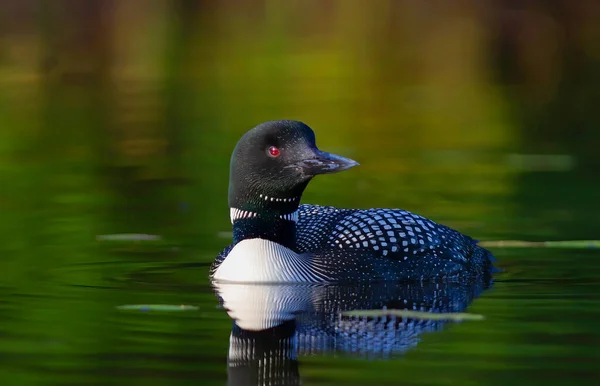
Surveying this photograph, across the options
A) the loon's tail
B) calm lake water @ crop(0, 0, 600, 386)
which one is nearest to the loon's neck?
calm lake water @ crop(0, 0, 600, 386)

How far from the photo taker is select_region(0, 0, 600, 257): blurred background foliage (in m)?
9.78

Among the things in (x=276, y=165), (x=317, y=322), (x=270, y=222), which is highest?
(x=276, y=165)

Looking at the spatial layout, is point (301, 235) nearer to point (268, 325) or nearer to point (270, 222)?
point (270, 222)

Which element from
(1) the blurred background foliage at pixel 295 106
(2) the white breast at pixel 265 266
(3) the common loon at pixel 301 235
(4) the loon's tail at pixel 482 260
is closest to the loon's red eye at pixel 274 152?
(3) the common loon at pixel 301 235

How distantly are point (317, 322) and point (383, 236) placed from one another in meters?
1.27

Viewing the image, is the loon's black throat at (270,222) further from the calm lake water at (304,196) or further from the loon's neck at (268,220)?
the calm lake water at (304,196)

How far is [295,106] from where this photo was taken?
1600cm

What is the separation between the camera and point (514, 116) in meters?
15.6

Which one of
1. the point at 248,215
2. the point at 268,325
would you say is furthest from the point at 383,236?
the point at 268,325

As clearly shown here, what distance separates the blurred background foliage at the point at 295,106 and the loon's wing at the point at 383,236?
1109 mm

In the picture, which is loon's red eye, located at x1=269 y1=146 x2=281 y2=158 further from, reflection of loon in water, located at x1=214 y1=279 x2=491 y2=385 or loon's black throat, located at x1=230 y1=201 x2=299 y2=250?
reflection of loon in water, located at x1=214 y1=279 x2=491 y2=385

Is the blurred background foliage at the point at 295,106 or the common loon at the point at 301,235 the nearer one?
the common loon at the point at 301,235

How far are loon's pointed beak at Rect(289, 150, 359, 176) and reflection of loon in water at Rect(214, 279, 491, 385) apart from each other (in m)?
0.57

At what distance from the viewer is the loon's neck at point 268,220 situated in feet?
23.1
